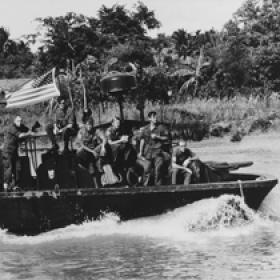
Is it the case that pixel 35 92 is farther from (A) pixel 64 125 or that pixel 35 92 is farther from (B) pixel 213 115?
(B) pixel 213 115

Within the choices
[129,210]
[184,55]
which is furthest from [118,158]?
[184,55]

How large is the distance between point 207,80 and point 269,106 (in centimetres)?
643

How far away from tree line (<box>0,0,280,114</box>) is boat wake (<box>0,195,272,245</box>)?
15.8 meters

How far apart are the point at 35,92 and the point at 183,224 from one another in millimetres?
3145

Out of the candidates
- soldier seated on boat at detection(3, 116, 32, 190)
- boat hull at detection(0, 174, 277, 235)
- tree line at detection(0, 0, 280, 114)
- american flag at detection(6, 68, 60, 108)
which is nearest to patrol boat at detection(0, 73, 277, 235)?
boat hull at detection(0, 174, 277, 235)

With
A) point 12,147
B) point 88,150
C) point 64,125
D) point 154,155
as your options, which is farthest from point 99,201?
point 12,147

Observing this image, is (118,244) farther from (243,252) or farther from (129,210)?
(243,252)

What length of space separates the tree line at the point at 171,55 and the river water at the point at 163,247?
1589 centimetres

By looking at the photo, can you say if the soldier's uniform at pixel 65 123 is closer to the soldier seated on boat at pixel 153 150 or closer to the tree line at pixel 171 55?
the soldier seated on boat at pixel 153 150

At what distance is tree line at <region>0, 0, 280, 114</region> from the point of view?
106 feet

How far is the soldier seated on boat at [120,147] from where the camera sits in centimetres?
1183

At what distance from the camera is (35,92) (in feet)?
38.8

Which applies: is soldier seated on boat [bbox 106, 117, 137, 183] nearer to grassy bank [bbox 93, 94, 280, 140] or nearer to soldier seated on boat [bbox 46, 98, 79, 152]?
soldier seated on boat [bbox 46, 98, 79, 152]

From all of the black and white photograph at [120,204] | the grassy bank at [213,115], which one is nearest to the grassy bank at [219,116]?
the grassy bank at [213,115]
